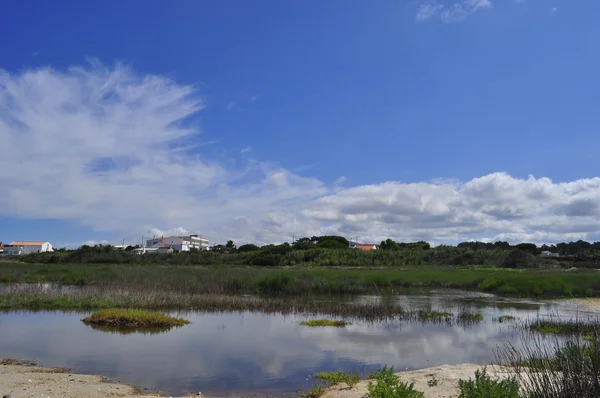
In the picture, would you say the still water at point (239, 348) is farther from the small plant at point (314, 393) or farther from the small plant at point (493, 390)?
the small plant at point (493, 390)

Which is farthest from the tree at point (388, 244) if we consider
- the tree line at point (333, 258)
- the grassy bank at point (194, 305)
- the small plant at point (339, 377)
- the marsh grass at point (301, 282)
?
the small plant at point (339, 377)

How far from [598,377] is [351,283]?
28893mm

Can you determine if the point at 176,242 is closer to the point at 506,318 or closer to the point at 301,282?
the point at 301,282

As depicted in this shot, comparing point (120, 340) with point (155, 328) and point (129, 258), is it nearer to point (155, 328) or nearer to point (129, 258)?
point (155, 328)

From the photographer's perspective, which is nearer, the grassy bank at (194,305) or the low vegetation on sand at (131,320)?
the low vegetation on sand at (131,320)

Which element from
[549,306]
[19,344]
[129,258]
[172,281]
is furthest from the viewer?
[129,258]

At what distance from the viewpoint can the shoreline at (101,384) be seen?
29.9 ft

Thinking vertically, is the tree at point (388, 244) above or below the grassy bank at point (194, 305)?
above

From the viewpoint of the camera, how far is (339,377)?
36.2 ft

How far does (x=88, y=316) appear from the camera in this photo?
66.5ft

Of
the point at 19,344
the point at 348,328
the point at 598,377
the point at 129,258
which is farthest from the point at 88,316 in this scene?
the point at 129,258

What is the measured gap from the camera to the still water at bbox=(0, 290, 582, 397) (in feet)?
38.4

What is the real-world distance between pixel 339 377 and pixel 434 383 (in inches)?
86.3

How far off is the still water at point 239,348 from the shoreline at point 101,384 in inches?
31.0
